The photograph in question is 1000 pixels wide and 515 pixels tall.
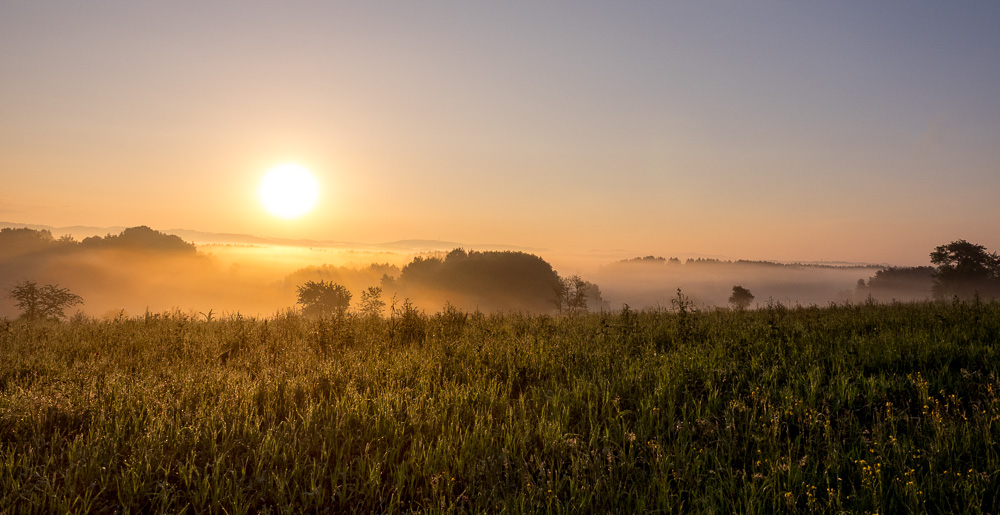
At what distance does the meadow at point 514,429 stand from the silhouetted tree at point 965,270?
6341cm

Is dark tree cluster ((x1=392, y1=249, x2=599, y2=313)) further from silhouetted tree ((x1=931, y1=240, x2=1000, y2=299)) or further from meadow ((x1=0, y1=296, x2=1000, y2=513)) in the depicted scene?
meadow ((x1=0, y1=296, x2=1000, y2=513))

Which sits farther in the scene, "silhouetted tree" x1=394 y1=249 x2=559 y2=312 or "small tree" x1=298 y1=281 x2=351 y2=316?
"silhouetted tree" x1=394 y1=249 x2=559 y2=312

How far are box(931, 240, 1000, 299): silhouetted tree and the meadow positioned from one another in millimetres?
63410

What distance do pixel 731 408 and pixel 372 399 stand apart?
376cm

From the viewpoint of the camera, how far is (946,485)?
3.50m

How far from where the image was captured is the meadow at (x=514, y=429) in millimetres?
3412

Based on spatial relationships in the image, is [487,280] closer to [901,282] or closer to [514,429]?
[901,282]

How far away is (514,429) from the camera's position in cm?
439

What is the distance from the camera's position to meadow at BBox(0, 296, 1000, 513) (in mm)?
3412

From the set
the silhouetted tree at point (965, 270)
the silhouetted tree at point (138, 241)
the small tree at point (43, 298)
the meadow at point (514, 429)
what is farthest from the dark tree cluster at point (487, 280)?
the silhouetted tree at point (138, 241)

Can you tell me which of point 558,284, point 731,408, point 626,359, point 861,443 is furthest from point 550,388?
point 558,284

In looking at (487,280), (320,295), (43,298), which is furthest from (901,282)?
(43,298)

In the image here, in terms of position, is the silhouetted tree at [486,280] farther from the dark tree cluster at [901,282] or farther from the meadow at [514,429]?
the meadow at [514,429]

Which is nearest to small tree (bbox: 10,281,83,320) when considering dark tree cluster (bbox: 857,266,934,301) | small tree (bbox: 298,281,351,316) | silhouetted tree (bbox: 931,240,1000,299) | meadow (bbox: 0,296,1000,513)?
small tree (bbox: 298,281,351,316)
